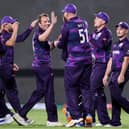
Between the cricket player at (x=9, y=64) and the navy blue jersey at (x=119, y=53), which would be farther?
the cricket player at (x=9, y=64)

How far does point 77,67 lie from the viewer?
1177 centimetres

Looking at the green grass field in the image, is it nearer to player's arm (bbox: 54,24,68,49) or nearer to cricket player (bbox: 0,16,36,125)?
cricket player (bbox: 0,16,36,125)

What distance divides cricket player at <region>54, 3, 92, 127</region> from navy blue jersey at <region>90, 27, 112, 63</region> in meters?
0.33

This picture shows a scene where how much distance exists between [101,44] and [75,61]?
623mm

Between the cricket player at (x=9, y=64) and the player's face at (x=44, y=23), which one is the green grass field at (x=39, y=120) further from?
the player's face at (x=44, y=23)

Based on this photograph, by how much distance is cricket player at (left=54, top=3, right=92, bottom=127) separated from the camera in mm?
11742

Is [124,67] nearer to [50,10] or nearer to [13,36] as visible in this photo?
[13,36]

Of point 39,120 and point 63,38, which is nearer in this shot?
point 63,38

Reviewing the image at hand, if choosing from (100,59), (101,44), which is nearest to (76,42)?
(101,44)

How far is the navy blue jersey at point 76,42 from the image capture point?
11742mm

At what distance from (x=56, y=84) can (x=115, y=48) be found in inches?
214

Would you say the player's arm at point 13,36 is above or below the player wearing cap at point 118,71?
above

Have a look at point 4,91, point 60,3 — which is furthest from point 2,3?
point 4,91

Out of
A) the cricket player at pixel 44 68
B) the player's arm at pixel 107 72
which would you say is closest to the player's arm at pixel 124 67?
the player's arm at pixel 107 72
